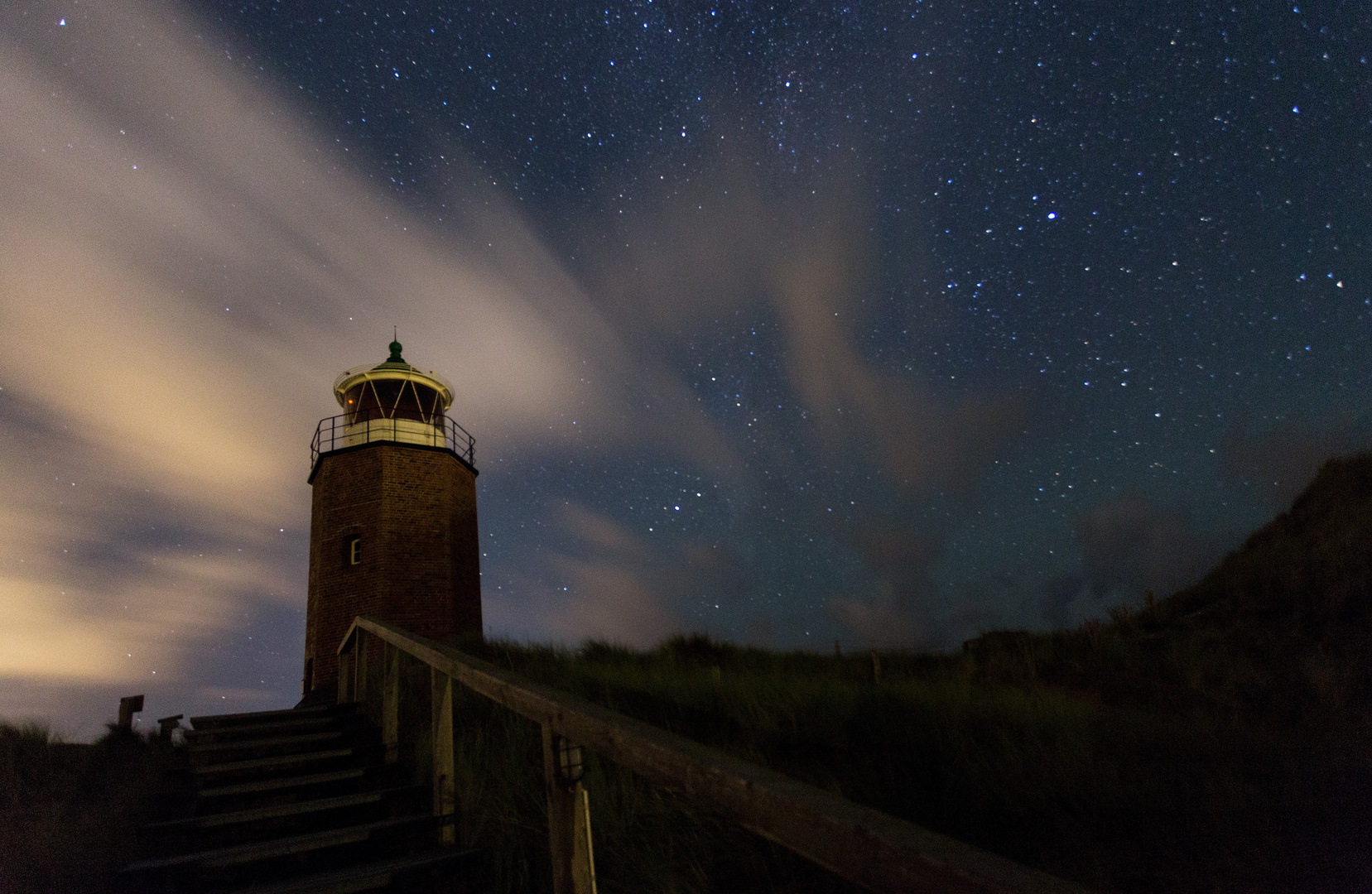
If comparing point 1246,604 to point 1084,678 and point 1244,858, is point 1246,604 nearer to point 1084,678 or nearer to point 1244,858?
point 1084,678

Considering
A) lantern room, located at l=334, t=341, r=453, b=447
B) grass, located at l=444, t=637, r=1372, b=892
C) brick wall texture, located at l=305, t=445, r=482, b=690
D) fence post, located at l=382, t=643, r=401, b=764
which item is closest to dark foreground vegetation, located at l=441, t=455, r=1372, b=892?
grass, located at l=444, t=637, r=1372, b=892

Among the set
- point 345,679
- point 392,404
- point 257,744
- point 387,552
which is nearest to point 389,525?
point 387,552

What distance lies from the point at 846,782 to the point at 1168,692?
5.89 metres

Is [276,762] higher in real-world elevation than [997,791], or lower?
higher

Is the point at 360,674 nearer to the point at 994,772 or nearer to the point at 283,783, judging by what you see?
the point at 283,783

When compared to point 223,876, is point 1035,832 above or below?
below

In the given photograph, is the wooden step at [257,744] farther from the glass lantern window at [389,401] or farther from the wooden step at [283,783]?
the glass lantern window at [389,401]

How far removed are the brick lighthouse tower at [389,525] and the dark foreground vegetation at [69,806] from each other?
6861 mm

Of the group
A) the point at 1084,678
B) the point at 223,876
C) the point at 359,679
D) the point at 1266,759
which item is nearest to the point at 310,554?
the point at 359,679

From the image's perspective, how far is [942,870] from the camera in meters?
1.07

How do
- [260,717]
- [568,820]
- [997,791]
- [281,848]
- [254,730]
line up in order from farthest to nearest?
[260,717], [254,730], [997,791], [281,848], [568,820]

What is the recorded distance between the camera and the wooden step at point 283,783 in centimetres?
462

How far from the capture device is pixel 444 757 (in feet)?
13.7

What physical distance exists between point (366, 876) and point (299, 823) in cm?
155
